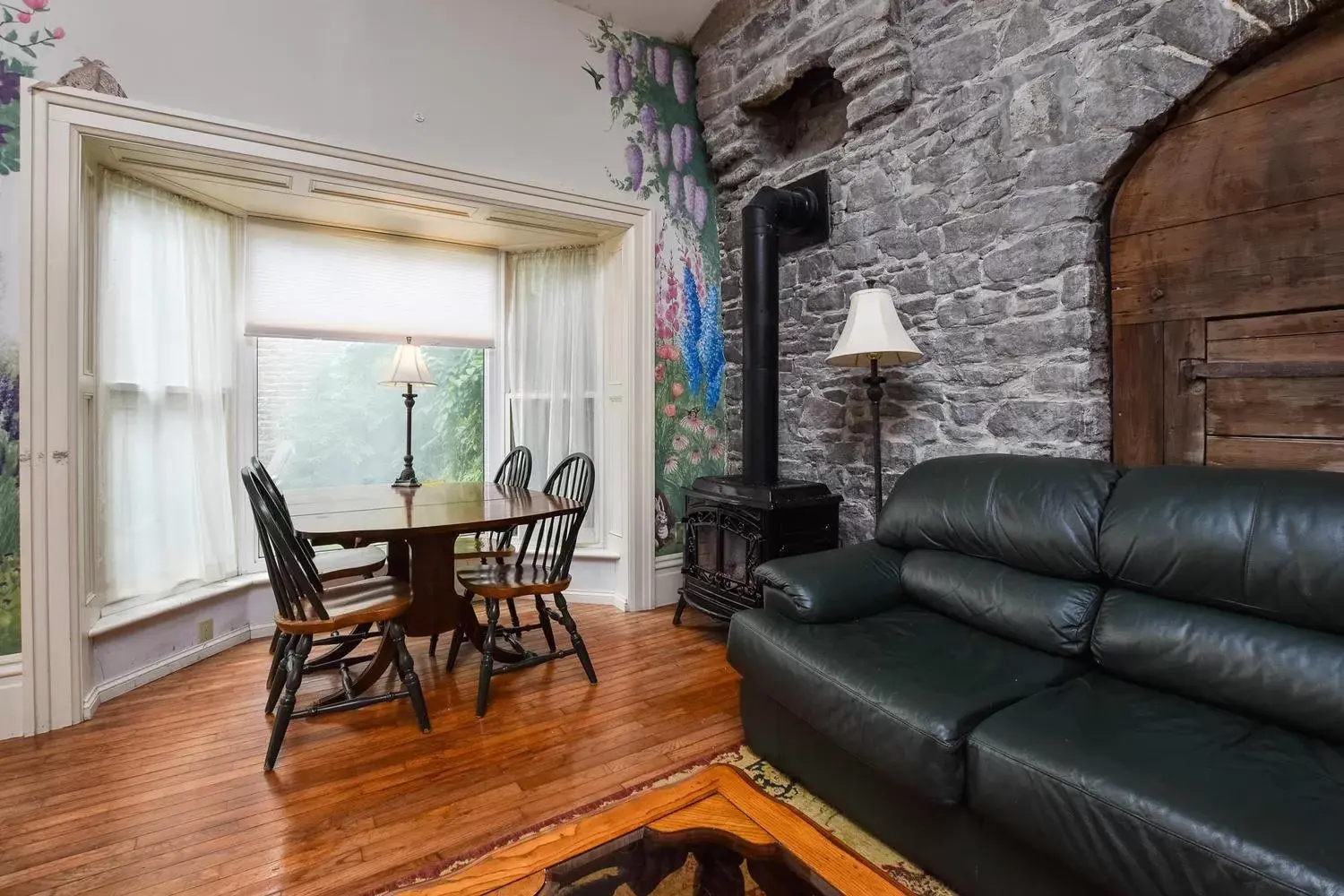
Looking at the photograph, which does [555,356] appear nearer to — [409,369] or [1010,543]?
[409,369]

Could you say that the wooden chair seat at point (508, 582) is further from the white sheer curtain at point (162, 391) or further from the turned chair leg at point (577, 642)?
the white sheer curtain at point (162, 391)

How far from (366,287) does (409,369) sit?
66 cm

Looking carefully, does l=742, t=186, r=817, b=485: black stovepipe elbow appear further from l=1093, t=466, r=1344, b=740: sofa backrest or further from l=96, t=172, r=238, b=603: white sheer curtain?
l=96, t=172, r=238, b=603: white sheer curtain

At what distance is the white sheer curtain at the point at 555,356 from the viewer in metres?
3.93

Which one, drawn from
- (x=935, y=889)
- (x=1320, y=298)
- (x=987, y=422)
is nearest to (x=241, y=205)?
(x=987, y=422)

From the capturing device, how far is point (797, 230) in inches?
131

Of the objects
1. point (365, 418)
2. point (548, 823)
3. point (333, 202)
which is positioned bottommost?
point (548, 823)

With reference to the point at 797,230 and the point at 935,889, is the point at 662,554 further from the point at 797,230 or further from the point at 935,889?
the point at 935,889

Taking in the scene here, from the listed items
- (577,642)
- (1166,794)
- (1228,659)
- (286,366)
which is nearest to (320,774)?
(577,642)

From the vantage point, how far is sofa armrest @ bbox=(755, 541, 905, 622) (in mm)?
2000

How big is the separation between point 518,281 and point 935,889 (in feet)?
12.4

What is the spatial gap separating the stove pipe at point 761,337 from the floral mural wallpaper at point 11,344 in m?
2.92

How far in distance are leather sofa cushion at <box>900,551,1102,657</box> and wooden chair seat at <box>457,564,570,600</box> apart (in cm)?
144

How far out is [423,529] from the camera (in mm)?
2170
